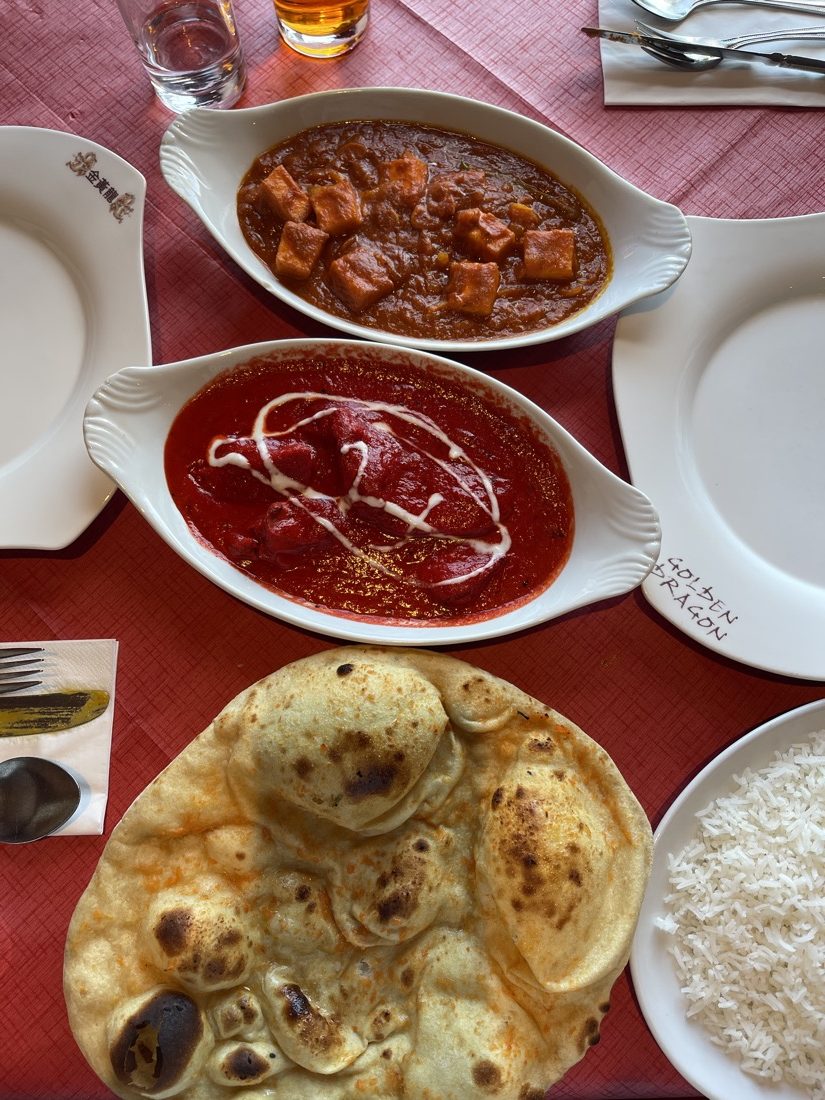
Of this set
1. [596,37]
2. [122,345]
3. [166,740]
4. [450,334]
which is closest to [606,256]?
[450,334]

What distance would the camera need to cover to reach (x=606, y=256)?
220 cm

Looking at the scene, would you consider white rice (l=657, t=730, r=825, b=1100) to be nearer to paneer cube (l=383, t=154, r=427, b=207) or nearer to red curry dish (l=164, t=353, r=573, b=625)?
red curry dish (l=164, t=353, r=573, b=625)

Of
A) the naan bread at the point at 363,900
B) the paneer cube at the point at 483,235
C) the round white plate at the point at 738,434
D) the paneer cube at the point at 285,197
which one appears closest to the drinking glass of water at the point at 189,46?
the paneer cube at the point at 285,197

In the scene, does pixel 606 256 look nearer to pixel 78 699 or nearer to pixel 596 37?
pixel 596 37

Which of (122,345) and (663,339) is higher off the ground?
(122,345)

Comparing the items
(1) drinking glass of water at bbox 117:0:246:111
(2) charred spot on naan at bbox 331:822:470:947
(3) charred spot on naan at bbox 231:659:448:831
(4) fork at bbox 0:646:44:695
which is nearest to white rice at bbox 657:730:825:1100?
(2) charred spot on naan at bbox 331:822:470:947

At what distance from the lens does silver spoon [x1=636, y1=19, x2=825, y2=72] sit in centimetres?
241

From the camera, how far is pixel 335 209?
7.11ft

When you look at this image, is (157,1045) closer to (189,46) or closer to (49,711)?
(49,711)

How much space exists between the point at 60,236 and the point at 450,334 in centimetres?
106

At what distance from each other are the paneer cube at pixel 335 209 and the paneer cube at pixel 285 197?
0.03 m

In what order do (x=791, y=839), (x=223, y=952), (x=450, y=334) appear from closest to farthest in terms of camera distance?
(x=223, y=952) < (x=791, y=839) < (x=450, y=334)

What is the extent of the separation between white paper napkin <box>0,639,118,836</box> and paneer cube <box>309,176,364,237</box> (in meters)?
1.17

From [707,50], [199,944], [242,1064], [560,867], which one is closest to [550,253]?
[707,50]
